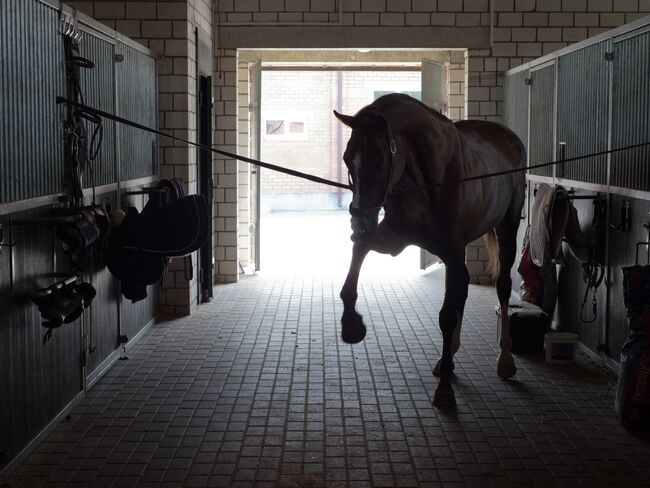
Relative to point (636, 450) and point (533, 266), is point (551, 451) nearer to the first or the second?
point (636, 450)

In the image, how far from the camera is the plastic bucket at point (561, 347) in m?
6.01

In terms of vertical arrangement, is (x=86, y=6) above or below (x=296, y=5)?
below

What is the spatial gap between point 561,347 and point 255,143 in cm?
535

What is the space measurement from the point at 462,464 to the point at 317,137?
713 inches

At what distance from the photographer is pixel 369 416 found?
15.9 ft

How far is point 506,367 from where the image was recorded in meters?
5.68

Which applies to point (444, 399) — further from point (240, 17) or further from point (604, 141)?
point (240, 17)

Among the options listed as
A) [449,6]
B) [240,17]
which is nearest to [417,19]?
[449,6]

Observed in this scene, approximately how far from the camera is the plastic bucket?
601 cm

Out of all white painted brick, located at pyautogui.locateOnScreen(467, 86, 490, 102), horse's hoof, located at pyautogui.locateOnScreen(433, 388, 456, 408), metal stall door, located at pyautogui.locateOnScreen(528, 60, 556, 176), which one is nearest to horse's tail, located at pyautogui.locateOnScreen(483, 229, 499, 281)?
metal stall door, located at pyautogui.locateOnScreen(528, 60, 556, 176)

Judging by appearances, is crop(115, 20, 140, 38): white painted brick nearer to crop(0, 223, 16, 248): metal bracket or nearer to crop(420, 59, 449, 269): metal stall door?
crop(420, 59, 449, 269): metal stall door

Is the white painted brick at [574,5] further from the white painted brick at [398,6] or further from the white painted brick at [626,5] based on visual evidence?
the white painted brick at [398,6]

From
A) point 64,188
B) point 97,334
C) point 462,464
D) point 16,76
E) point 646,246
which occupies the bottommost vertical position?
point 462,464

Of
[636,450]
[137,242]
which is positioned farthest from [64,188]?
[636,450]
